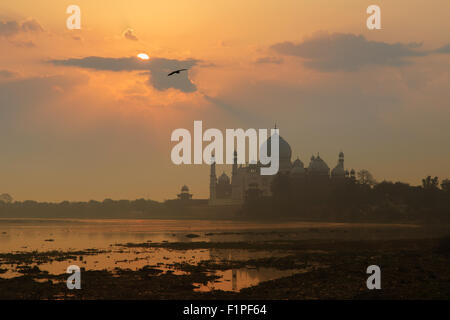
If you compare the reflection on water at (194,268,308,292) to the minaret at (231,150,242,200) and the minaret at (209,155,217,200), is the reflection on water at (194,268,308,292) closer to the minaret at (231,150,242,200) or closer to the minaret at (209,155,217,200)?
the minaret at (231,150,242,200)

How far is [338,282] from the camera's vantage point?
2277 cm

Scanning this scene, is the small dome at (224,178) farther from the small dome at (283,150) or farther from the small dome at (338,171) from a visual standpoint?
the small dome at (338,171)

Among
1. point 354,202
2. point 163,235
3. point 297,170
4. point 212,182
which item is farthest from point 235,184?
point 163,235

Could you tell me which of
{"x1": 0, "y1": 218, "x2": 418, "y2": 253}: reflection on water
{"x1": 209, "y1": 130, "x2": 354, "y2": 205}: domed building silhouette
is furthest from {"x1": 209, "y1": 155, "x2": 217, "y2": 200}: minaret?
{"x1": 0, "y1": 218, "x2": 418, "y2": 253}: reflection on water

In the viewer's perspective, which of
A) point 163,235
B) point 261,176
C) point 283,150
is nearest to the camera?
point 163,235

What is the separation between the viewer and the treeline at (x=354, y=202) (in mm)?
91375

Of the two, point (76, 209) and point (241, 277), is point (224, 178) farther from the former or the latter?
point (241, 277)

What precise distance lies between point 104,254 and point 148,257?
4.04 m

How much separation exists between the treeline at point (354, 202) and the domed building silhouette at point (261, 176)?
7494 mm

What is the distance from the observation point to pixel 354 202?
98625mm

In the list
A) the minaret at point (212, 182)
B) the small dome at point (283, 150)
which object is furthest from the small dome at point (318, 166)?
the minaret at point (212, 182)

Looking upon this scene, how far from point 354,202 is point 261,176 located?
44.3 metres
